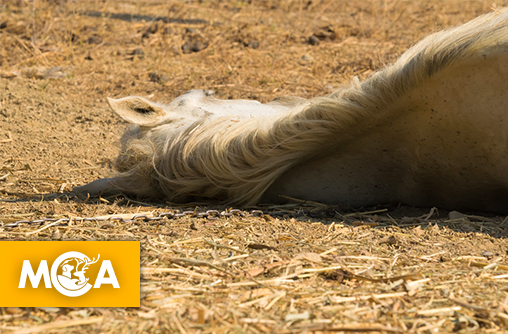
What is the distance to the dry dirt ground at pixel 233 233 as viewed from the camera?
1.50m

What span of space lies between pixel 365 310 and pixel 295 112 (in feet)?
4.66

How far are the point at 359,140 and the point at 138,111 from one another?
1.26m

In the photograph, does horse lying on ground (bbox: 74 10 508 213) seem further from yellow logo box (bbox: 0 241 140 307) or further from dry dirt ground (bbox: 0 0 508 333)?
yellow logo box (bbox: 0 241 140 307)

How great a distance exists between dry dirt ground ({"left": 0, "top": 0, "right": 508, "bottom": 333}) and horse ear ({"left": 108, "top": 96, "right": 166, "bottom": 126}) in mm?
473

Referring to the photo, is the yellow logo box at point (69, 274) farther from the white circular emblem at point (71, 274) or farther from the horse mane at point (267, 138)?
the horse mane at point (267, 138)

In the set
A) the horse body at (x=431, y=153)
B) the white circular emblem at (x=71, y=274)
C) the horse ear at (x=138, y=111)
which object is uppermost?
the horse ear at (x=138, y=111)

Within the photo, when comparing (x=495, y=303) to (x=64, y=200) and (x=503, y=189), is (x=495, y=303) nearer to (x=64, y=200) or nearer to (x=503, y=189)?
(x=503, y=189)

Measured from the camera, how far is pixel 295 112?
9.08 ft

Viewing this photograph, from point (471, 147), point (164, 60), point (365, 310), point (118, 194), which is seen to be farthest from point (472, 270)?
point (164, 60)

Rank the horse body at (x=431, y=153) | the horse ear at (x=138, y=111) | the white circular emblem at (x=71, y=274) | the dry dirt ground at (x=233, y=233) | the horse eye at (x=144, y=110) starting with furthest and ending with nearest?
the horse eye at (x=144, y=110)
the horse ear at (x=138, y=111)
the horse body at (x=431, y=153)
the white circular emblem at (x=71, y=274)
the dry dirt ground at (x=233, y=233)

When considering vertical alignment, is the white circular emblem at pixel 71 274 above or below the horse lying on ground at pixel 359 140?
below

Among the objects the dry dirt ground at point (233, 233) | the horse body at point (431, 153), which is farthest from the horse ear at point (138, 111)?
the horse body at point (431, 153)

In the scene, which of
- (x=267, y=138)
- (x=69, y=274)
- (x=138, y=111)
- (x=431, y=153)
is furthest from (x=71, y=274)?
(x=431, y=153)

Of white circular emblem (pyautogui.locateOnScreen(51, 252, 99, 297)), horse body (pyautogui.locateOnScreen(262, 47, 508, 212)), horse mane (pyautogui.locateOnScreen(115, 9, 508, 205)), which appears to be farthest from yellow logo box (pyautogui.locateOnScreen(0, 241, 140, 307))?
horse body (pyautogui.locateOnScreen(262, 47, 508, 212))
